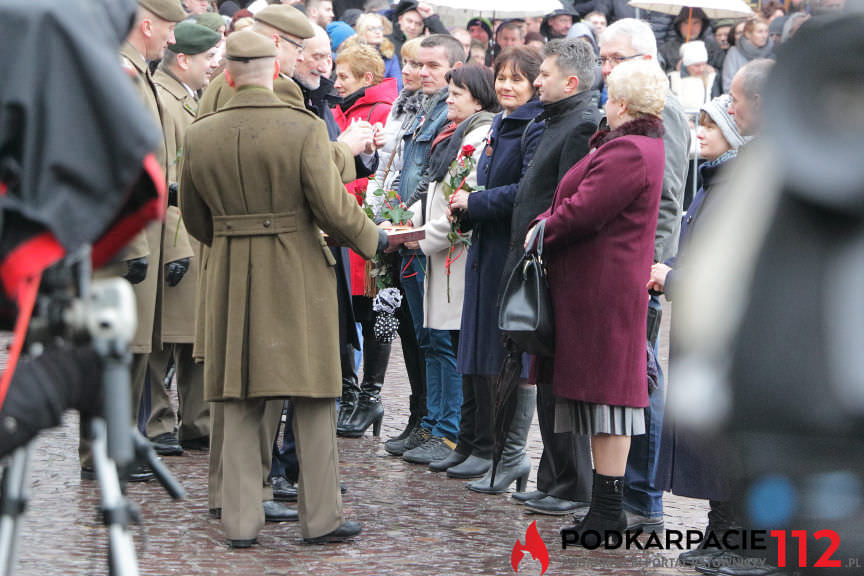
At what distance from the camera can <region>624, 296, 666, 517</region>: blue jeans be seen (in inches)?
239

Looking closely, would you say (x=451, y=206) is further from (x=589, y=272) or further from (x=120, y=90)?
(x=120, y=90)

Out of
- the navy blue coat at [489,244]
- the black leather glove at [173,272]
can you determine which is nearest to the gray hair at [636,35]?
the navy blue coat at [489,244]

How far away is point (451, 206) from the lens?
22.9 feet

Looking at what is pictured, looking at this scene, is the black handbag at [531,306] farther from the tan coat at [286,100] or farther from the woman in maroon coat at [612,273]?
the tan coat at [286,100]

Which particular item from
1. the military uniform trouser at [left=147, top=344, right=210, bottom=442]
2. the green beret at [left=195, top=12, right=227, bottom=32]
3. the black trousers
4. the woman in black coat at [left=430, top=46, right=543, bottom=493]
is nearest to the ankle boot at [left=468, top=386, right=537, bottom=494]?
the woman in black coat at [left=430, top=46, right=543, bottom=493]

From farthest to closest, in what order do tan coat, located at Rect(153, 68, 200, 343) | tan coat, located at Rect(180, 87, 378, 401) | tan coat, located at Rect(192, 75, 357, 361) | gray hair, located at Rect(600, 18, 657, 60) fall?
tan coat, located at Rect(153, 68, 200, 343)
gray hair, located at Rect(600, 18, 657, 60)
tan coat, located at Rect(192, 75, 357, 361)
tan coat, located at Rect(180, 87, 378, 401)

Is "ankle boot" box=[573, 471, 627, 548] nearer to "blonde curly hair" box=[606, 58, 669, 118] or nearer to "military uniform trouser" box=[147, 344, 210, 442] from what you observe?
"blonde curly hair" box=[606, 58, 669, 118]

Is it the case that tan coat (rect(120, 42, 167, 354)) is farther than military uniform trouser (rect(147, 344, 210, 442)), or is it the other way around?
military uniform trouser (rect(147, 344, 210, 442))

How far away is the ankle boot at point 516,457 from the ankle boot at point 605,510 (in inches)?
40.2

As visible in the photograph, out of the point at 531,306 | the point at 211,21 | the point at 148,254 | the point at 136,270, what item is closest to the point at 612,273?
the point at 531,306

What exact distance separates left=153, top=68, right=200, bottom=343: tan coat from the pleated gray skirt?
106 inches

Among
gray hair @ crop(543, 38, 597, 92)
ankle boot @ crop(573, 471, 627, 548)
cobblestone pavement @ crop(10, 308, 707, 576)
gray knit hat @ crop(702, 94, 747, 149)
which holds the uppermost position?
gray hair @ crop(543, 38, 597, 92)

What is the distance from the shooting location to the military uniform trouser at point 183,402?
7691 mm

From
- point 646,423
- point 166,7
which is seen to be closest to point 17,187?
point 646,423
